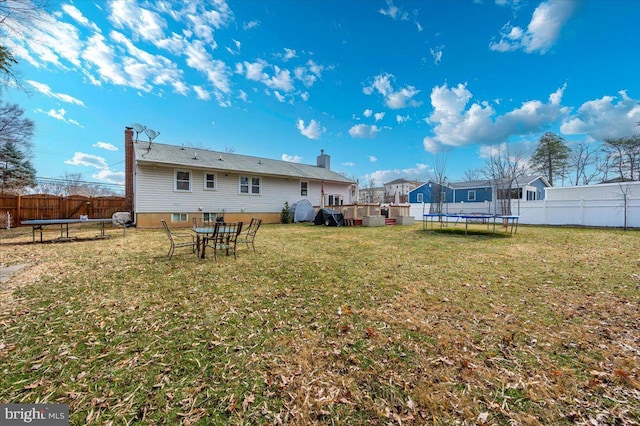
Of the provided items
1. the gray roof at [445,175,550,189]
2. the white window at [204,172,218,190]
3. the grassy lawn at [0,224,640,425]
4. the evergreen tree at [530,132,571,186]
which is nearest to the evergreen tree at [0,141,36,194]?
the white window at [204,172,218,190]

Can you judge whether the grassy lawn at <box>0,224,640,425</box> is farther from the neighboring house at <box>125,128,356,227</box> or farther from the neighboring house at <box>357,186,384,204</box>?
the neighboring house at <box>357,186,384,204</box>

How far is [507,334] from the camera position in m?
2.91

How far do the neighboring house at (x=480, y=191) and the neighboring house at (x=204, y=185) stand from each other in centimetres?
1511

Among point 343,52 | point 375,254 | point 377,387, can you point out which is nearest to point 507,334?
point 377,387

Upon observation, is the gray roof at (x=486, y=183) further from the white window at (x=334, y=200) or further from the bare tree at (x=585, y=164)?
the white window at (x=334, y=200)

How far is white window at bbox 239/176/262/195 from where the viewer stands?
16531mm

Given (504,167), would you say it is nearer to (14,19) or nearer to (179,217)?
(179,217)

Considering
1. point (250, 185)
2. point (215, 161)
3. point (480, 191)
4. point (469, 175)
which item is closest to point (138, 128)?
point (215, 161)

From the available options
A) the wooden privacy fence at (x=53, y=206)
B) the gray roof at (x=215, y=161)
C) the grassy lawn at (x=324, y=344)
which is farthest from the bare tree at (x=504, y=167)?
the wooden privacy fence at (x=53, y=206)

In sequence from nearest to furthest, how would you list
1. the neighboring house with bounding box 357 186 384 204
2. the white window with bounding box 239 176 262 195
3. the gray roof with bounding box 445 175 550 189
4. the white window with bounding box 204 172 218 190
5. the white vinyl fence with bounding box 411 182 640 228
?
the white vinyl fence with bounding box 411 182 640 228
the white window with bounding box 204 172 218 190
the white window with bounding box 239 176 262 195
the gray roof with bounding box 445 175 550 189
the neighboring house with bounding box 357 186 384 204

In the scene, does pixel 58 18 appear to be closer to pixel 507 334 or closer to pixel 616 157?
pixel 507 334

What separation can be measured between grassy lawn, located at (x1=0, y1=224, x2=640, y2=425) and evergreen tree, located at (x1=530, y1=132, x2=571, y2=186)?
29.6 m

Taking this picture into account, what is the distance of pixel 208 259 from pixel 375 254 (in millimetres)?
4558

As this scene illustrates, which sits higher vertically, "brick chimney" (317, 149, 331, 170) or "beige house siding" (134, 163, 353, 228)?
"brick chimney" (317, 149, 331, 170)
